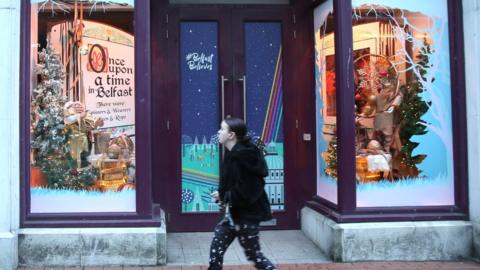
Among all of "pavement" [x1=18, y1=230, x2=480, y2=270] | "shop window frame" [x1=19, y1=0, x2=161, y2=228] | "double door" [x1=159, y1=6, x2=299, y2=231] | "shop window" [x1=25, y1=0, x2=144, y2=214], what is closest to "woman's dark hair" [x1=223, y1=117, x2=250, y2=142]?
"shop window frame" [x1=19, y1=0, x2=161, y2=228]

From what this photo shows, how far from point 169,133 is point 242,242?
9.97 feet

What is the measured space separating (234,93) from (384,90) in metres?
1.96

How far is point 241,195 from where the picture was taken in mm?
5188

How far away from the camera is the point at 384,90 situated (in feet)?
23.6

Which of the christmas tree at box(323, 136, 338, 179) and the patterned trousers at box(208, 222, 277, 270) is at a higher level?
the christmas tree at box(323, 136, 338, 179)

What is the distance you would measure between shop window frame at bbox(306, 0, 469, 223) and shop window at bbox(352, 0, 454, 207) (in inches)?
2.8

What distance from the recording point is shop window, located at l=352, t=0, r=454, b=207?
7.12 metres

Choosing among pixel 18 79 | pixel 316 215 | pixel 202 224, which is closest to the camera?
pixel 18 79

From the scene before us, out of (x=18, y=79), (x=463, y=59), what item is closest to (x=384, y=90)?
(x=463, y=59)

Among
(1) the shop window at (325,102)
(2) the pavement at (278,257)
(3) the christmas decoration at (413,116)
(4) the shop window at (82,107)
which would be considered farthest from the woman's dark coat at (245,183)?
(3) the christmas decoration at (413,116)

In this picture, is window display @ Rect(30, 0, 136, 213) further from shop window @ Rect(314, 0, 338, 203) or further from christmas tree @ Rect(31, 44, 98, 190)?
shop window @ Rect(314, 0, 338, 203)

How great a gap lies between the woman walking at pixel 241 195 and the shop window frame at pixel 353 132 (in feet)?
6.07

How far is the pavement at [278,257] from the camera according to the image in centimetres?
665

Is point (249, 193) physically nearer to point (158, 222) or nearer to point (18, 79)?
point (158, 222)
